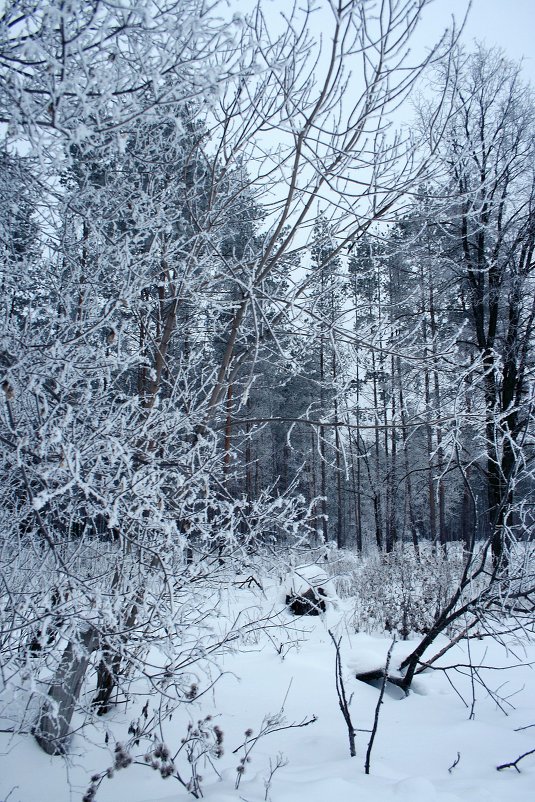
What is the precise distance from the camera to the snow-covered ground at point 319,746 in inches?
87.9

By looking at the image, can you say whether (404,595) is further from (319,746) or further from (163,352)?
(163,352)

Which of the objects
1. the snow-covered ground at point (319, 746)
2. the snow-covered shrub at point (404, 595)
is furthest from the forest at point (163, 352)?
the snow-covered shrub at point (404, 595)

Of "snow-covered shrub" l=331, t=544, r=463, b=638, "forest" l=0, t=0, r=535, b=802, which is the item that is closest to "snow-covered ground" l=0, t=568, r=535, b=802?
"forest" l=0, t=0, r=535, b=802

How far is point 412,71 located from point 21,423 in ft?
7.38

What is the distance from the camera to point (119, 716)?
3.26m

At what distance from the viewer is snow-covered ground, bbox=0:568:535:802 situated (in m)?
2.23

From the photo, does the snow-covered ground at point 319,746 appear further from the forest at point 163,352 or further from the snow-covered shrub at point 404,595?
the snow-covered shrub at point 404,595

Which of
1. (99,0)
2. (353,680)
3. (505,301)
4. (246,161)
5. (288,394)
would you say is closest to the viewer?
(99,0)

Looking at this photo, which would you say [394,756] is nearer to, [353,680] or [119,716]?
[353,680]

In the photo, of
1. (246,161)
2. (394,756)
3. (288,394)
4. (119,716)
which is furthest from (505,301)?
(288,394)

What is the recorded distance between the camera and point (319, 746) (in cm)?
280

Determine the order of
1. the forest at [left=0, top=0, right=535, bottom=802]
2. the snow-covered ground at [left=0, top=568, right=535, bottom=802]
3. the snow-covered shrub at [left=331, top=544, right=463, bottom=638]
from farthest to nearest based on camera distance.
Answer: the snow-covered shrub at [left=331, top=544, right=463, bottom=638] → the snow-covered ground at [left=0, top=568, right=535, bottom=802] → the forest at [left=0, top=0, right=535, bottom=802]

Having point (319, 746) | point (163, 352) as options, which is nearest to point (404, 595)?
point (319, 746)

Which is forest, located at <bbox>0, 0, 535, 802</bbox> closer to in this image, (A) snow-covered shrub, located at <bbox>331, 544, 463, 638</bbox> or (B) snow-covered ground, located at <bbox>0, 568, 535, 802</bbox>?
(B) snow-covered ground, located at <bbox>0, 568, 535, 802</bbox>
